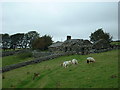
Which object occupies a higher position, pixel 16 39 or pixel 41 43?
pixel 16 39

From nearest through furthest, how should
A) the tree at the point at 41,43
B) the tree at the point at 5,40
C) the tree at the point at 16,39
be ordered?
1. the tree at the point at 41,43
2. the tree at the point at 5,40
3. the tree at the point at 16,39

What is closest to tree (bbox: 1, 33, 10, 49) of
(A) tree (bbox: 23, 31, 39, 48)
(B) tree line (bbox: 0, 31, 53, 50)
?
(B) tree line (bbox: 0, 31, 53, 50)

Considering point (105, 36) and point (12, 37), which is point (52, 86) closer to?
point (105, 36)

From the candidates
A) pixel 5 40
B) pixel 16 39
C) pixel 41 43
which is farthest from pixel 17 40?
pixel 41 43

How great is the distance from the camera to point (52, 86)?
1622cm

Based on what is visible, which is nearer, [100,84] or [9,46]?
[100,84]

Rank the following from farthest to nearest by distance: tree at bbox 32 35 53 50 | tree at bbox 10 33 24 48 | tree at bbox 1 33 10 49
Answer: tree at bbox 10 33 24 48, tree at bbox 1 33 10 49, tree at bbox 32 35 53 50

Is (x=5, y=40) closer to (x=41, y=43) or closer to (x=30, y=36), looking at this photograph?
(x=30, y=36)

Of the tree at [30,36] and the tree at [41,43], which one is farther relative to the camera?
the tree at [30,36]

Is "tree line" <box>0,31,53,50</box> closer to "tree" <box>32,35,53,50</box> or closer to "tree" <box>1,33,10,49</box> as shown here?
"tree" <box>1,33,10,49</box>

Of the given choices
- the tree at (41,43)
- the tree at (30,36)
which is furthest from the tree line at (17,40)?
the tree at (41,43)

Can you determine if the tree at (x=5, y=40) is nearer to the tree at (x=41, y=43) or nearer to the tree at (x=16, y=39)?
the tree at (x=16, y=39)

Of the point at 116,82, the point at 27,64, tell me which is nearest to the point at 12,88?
the point at 116,82

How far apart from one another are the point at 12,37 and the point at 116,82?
105 meters
